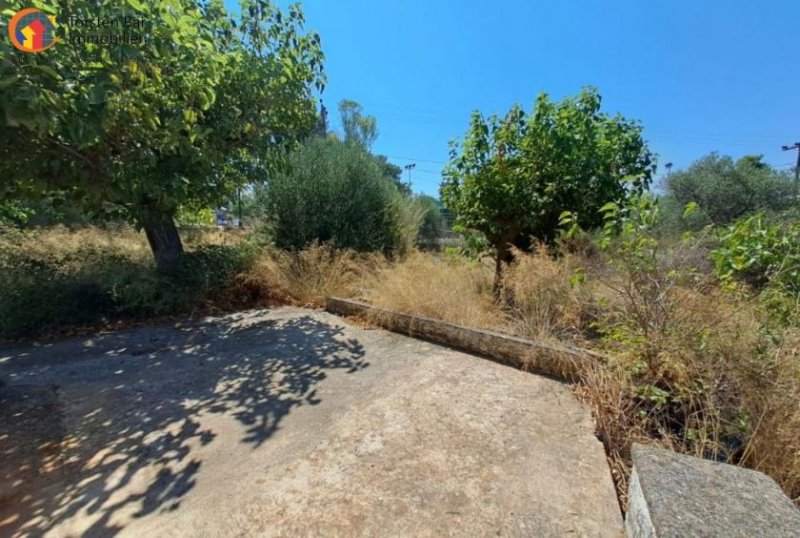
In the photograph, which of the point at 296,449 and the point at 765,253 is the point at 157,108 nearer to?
the point at 296,449

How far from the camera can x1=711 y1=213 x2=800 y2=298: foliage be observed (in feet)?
7.29

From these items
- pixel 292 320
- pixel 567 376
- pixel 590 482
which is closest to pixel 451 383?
pixel 567 376

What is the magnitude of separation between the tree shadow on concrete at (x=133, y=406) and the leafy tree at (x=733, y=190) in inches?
457

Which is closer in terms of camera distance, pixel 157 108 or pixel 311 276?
pixel 157 108

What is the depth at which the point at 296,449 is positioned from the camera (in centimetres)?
204

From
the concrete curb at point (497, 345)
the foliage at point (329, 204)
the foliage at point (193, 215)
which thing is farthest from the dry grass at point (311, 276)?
the foliage at point (193, 215)

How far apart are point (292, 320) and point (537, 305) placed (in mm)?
3349

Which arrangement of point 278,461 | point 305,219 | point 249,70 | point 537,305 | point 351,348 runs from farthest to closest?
point 305,219 < point 249,70 < point 351,348 < point 537,305 < point 278,461

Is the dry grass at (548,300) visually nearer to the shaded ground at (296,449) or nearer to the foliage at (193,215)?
the shaded ground at (296,449)

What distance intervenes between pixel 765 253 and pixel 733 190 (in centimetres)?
1171

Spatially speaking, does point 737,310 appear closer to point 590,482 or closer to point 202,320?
point 590,482

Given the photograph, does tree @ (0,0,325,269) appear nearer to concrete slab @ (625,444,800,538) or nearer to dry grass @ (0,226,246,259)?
dry grass @ (0,226,246,259)

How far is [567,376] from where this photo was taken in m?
2.81

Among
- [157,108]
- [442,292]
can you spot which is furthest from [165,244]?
[442,292]
